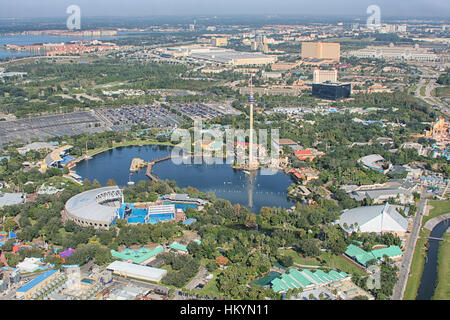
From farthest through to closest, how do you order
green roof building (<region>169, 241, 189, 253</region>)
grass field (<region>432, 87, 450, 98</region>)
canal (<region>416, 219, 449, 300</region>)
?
grass field (<region>432, 87, 450, 98</region>) < green roof building (<region>169, 241, 189, 253</region>) < canal (<region>416, 219, 449, 300</region>)

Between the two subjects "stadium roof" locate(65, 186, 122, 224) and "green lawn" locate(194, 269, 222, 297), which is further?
"stadium roof" locate(65, 186, 122, 224)

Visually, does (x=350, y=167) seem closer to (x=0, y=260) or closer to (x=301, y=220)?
(x=301, y=220)

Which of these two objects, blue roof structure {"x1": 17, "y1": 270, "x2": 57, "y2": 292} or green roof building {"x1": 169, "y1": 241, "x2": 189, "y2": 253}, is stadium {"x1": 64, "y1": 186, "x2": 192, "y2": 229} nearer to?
green roof building {"x1": 169, "y1": 241, "x2": 189, "y2": 253}

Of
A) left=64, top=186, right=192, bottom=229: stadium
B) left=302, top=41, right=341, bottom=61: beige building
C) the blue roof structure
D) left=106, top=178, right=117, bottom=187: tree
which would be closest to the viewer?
the blue roof structure

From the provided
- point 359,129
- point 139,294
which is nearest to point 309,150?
point 359,129

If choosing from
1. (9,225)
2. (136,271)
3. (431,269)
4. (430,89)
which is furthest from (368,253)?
(430,89)

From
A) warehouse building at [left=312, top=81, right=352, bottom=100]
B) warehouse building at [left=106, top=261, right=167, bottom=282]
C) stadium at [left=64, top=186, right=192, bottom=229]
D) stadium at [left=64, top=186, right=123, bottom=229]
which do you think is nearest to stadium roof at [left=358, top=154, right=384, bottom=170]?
stadium at [left=64, top=186, right=192, bottom=229]

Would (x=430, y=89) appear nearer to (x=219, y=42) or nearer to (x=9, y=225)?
(x=9, y=225)
